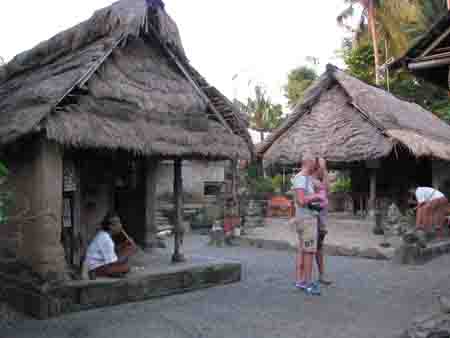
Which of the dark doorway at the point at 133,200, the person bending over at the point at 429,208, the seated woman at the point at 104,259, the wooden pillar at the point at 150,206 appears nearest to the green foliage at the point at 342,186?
the person bending over at the point at 429,208

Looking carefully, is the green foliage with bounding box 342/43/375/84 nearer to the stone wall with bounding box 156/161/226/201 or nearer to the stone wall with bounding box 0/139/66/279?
the stone wall with bounding box 156/161/226/201

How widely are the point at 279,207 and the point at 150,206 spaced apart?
8.78 metres

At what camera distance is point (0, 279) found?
6609mm

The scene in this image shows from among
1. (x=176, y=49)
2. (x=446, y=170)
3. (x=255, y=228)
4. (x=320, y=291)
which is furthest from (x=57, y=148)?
(x=446, y=170)

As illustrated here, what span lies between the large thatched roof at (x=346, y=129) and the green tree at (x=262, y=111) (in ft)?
45.0

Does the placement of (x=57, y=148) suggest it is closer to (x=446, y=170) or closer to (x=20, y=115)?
(x=20, y=115)

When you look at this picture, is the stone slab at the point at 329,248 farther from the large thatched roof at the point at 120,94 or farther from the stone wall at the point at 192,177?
the stone wall at the point at 192,177

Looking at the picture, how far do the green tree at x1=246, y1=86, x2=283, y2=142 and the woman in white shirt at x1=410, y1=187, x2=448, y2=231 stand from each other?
58.5 feet

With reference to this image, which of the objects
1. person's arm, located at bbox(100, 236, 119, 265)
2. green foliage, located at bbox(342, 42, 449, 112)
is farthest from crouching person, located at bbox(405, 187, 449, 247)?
green foliage, located at bbox(342, 42, 449, 112)

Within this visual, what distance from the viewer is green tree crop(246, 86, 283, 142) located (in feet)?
93.6

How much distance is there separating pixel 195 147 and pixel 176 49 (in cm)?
177

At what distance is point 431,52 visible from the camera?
5.99 meters

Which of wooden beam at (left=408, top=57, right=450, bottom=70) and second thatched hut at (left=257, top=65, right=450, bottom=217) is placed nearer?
wooden beam at (left=408, top=57, right=450, bottom=70)

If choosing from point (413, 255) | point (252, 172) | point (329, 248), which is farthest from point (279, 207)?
point (413, 255)
